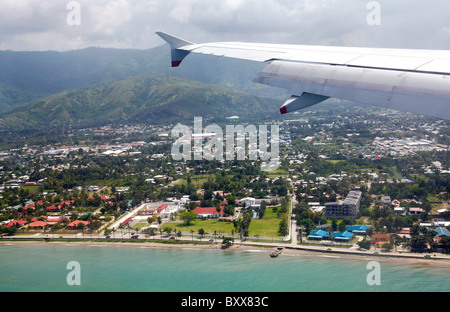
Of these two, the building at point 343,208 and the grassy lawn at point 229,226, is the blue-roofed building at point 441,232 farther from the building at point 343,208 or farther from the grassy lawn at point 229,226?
the grassy lawn at point 229,226

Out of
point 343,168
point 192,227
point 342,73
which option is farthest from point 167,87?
point 342,73

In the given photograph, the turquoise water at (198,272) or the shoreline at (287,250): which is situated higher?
the shoreline at (287,250)

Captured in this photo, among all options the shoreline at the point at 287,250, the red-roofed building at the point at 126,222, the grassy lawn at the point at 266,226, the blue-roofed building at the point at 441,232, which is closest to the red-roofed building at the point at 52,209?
the shoreline at the point at 287,250

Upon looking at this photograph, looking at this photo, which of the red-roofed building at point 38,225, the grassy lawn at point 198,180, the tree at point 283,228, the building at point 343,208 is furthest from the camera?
the grassy lawn at point 198,180

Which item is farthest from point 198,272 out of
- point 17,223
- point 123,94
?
point 123,94

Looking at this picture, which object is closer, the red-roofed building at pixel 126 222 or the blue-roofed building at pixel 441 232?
the blue-roofed building at pixel 441 232
